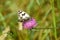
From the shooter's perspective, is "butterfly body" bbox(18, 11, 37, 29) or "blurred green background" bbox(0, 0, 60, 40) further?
"blurred green background" bbox(0, 0, 60, 40)

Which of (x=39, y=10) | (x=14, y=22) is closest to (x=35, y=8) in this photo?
(x=39, y=10)

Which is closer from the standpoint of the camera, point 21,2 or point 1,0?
point 21,2

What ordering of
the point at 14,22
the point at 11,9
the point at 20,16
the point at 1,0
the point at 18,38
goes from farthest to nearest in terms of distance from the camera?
the point at 1,0 → the point at 11,9 → the point at 14,22 → the point at 18,38 → the point at 20,16

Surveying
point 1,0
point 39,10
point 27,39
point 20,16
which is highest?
point 1,0

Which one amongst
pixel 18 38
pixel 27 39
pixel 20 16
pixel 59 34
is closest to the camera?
pixel 20 16

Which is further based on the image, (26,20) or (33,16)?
(33,16)

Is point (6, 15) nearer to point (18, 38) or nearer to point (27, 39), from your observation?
point (18, 38)

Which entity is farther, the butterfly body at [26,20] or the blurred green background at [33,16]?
the blurred green background at [33,16]

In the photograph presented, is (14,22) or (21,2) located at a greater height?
(21,2)
